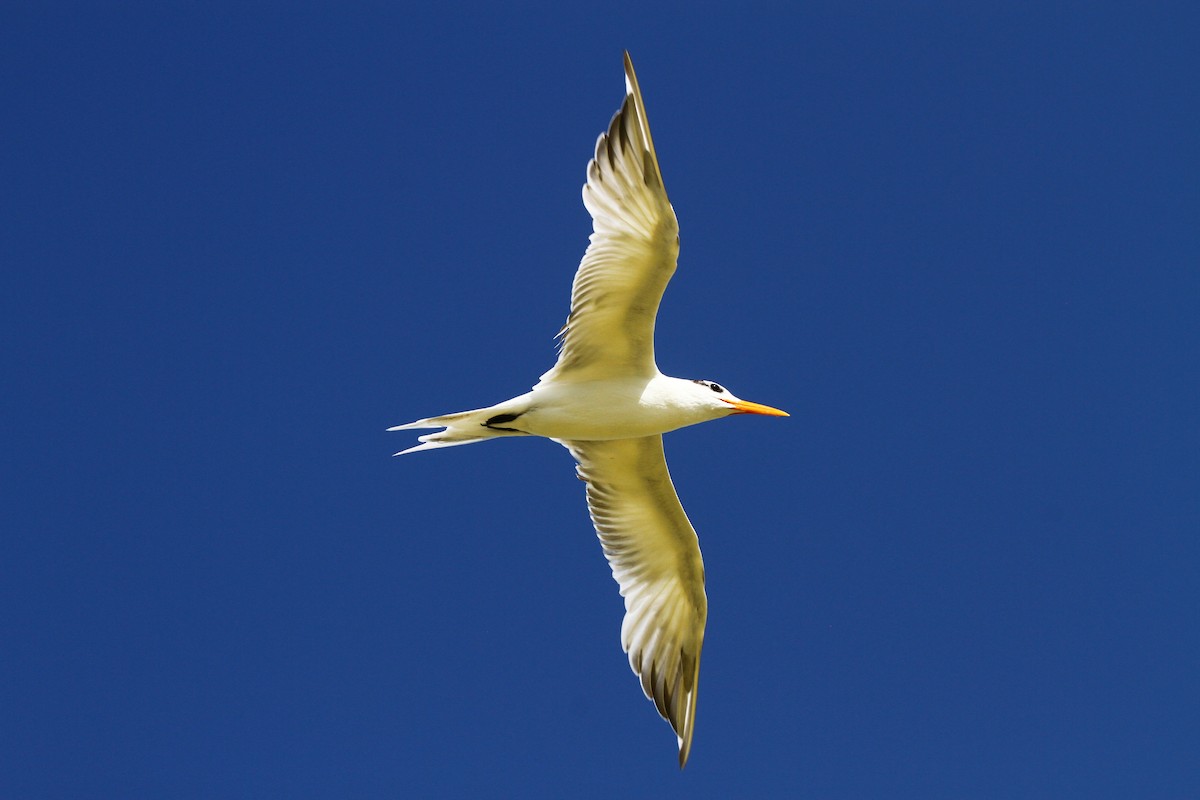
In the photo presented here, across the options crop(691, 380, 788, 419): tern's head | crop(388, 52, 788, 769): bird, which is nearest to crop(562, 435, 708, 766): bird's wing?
crop(388, 52, 788, 769): bird

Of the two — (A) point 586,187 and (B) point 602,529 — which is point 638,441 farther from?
(A) point 586,187

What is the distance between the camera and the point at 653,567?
9.77 metres

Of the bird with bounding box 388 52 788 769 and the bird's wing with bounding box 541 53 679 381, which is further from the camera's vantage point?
the bird with bounding box 388 52 788 769

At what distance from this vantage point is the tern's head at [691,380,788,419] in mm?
8953

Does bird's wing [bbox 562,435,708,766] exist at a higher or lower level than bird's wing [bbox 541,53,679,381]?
lower

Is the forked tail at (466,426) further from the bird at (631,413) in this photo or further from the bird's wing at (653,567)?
the bird's wing at (653,567)

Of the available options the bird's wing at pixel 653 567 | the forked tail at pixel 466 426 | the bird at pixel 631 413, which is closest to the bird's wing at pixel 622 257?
the bird at pixel 631 413

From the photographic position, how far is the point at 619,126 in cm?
790

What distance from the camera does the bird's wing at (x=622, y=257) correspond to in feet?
25.9

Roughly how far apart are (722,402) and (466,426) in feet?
6.16

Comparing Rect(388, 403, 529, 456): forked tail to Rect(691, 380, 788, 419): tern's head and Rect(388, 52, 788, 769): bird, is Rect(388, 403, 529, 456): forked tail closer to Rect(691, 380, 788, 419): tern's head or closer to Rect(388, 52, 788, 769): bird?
Result: Rect(388, 52, 788, 769): bird

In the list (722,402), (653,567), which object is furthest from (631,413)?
(653,567)

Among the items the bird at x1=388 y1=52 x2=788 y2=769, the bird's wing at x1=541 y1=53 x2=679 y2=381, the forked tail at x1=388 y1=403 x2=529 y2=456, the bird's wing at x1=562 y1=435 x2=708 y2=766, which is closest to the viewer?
the bird's wing at x1=541 y1=53 x2=679 y2=381

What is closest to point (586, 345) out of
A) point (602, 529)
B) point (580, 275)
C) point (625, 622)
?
point (580, 275)
